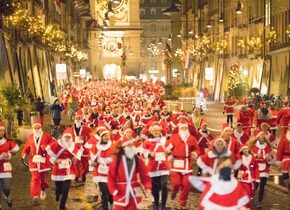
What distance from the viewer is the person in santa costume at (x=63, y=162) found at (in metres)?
14.5

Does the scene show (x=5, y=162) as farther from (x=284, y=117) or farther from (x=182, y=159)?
(x=284, y=117)

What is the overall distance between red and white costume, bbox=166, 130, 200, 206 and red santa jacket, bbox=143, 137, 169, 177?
17 centimetres

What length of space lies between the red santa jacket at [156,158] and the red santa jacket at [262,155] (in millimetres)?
1904

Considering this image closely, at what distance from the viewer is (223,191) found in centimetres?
888

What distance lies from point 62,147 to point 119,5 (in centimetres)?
12178

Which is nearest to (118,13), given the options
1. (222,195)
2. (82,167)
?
(82,167)

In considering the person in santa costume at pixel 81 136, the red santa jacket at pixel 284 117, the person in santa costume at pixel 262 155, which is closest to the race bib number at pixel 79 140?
the person in santa costume at pixel 81 136

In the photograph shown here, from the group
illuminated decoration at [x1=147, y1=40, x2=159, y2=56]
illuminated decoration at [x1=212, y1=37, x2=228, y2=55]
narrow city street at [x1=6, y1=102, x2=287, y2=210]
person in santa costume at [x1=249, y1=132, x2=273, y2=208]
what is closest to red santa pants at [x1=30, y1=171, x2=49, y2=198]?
narrow city street at [x1=6, y1=102, x2=287, y2=210]

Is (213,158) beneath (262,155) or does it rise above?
above

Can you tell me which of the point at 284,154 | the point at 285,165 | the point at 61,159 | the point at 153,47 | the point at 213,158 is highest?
the point at 153,47

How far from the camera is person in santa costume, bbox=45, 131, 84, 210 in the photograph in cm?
1445

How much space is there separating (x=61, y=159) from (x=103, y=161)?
1351 mm

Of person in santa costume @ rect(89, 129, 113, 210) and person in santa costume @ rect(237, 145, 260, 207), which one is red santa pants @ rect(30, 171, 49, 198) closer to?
person in santa costume @ rect(89, 129, 113, 210)

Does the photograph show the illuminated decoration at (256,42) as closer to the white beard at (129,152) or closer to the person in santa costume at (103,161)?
the person in santa costume at (103,161)
